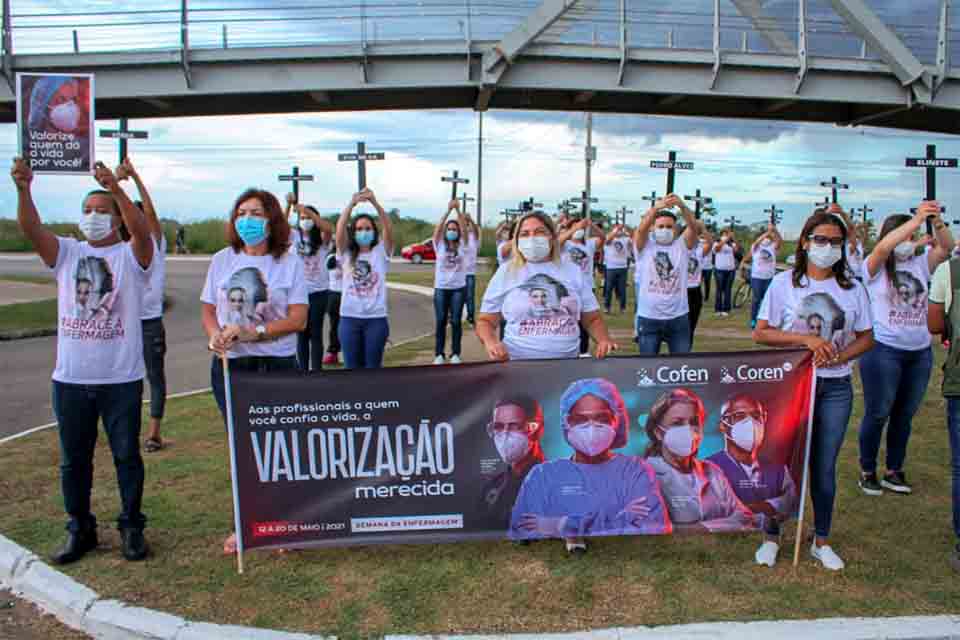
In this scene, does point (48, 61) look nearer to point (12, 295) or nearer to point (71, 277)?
point (12, 295)

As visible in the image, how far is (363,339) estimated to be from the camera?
724cm

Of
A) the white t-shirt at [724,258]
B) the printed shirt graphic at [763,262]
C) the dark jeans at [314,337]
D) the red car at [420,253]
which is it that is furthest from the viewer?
the red car at [420,253]

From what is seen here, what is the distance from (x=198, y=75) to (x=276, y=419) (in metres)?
15.0

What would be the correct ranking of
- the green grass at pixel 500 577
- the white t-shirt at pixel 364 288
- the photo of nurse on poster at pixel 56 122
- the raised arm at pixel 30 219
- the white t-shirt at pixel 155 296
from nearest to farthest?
the green grass at pixel 500 577
the raised arm at pixel 30 219
the photo of nurse on poster at pixel 56 122
the white t-shirt at pixel 155 296
the white t-shirt at pixel 364 288

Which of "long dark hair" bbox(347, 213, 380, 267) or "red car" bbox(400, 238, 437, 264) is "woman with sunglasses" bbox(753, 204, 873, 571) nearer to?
"long dark hair" bbox(347, 213, 380, 267)

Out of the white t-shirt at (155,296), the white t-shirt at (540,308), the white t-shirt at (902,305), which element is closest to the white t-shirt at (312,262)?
the white t-shirt at (155,296)

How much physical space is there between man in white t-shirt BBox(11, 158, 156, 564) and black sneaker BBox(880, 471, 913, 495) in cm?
513

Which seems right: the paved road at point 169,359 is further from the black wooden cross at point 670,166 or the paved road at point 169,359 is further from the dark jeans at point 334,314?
the black wooden cross at point 670,166

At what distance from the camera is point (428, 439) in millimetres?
4426

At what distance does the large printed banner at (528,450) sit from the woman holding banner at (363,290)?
2.77 metres

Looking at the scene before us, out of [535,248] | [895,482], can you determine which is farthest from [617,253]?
[535,248]

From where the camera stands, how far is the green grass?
3.84 meters

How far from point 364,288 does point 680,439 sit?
12.1ft

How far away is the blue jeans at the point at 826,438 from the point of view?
14.3 ft
